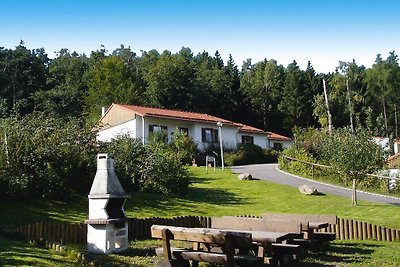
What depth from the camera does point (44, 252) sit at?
1056 cm

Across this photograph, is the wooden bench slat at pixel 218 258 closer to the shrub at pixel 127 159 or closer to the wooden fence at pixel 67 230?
the wooden fence at pixel 67 230

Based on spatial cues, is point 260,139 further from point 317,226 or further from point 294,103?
point 317,226

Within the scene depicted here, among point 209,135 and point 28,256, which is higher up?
point 209,135

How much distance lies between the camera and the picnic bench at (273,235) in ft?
30.3

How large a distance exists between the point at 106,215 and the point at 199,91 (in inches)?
2118

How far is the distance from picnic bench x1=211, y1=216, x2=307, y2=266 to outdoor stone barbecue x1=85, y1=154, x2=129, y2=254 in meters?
2.35

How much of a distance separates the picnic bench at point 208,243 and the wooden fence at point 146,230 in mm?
4260

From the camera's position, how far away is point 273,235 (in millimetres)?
9383

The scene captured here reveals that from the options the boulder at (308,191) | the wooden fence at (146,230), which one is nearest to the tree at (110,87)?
the boulder at (308,191)

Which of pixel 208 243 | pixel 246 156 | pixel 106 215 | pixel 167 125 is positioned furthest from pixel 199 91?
pixel 208 243

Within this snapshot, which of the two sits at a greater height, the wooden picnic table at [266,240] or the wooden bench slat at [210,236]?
the wooden bench slat at [210,236]

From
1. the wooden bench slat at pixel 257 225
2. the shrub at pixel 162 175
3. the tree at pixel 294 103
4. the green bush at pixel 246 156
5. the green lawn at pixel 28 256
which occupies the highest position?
the tree at pixel 294 103

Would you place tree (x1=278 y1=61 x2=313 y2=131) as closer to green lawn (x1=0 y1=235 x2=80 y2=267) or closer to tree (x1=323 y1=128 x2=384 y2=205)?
tree (x1=323 y1=128 x2=384 y2=205)

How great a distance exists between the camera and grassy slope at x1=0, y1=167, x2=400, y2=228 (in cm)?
1656
